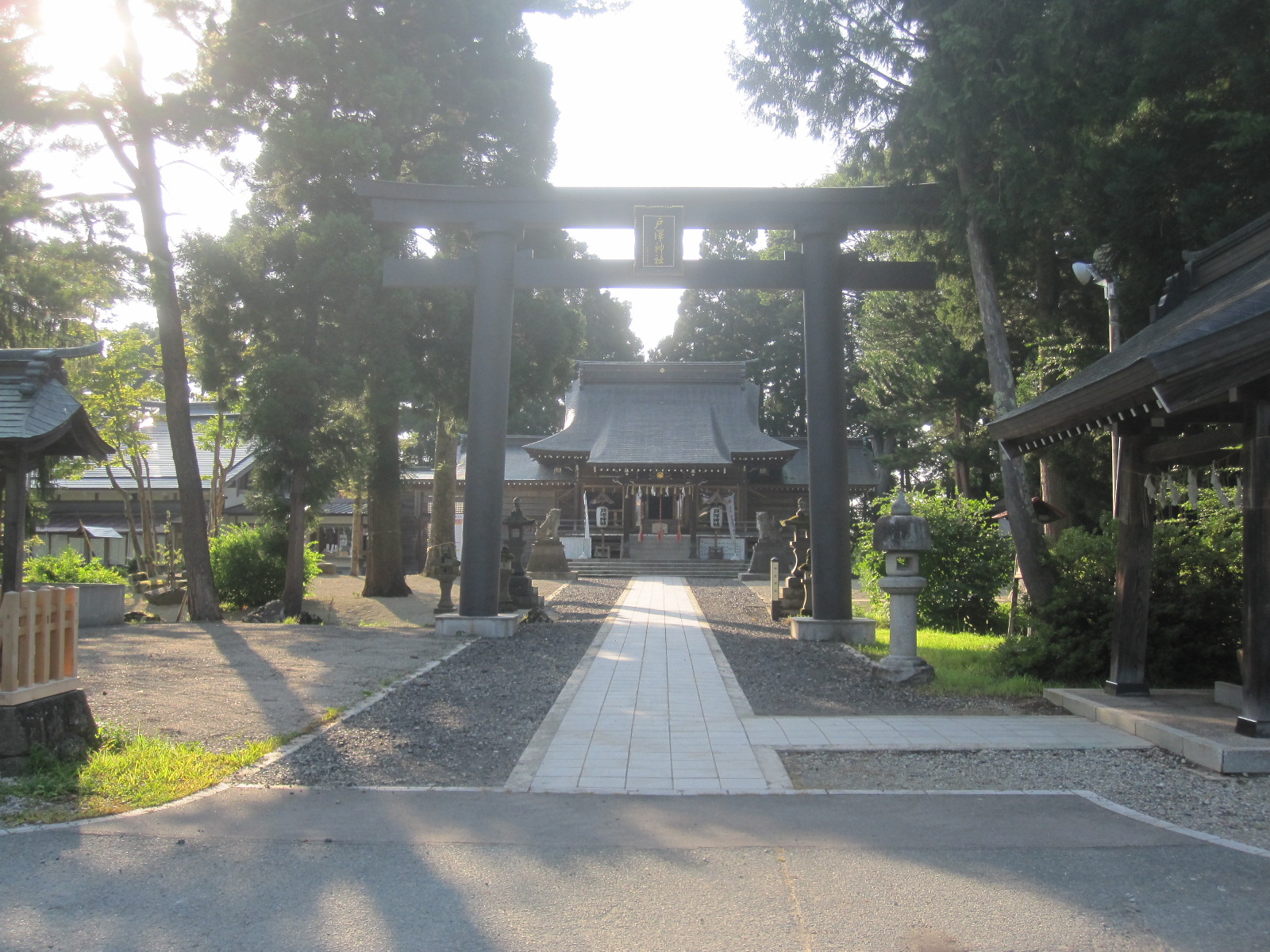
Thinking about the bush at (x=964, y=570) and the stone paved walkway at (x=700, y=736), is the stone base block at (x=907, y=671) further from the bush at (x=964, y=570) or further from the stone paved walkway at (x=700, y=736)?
the bush at (x=964, y=570)

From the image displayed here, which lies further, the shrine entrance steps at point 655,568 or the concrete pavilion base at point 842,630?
the shrine entrance steps at point 655,568

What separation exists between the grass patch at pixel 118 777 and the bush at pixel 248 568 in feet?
42.9

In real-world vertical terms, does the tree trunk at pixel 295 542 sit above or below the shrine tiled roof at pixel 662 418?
below

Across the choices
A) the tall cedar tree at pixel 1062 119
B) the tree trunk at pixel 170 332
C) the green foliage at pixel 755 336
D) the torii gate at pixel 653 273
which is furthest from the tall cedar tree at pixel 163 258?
the green foliage at pixel 755 336

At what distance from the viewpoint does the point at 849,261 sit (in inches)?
469

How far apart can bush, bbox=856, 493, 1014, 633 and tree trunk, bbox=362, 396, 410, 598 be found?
958 cm

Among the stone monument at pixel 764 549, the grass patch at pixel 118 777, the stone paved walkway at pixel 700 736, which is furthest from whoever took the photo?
the stone monument at pixel 764 549

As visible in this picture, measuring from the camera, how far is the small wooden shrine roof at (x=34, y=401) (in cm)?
657

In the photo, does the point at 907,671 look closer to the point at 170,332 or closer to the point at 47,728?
the point at 47,728

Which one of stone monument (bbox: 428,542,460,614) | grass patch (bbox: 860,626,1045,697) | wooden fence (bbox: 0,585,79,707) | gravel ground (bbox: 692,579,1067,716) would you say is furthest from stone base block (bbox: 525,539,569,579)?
wooden fence (bbox: 0,585,79,707)

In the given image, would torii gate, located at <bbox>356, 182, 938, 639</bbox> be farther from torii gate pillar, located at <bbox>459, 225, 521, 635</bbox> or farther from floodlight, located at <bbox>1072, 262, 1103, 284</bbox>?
floodlight, located at <bbox>1072, 262, 1103, 284</bbox>

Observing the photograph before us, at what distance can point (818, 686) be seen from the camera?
8.68 meters

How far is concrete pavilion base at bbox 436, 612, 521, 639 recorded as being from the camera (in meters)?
12.0

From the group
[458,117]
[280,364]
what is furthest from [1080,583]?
[458,117]
